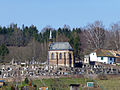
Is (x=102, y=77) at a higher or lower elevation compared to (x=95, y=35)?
lower

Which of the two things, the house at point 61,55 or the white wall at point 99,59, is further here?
the white wall at point 99,59

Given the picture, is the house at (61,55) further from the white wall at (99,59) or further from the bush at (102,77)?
the bush at (102,77)

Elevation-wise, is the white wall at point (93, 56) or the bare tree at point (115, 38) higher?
the bare tree at point (115, 38)

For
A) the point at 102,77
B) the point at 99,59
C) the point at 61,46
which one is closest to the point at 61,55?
the point at 61,46

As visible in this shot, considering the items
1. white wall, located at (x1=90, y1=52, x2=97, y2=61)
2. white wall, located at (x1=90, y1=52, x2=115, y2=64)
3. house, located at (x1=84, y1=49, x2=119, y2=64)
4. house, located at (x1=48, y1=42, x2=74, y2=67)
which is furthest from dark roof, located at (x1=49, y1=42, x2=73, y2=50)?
white wall, located at (x1=90, y1=52, x2=115, y2=64)

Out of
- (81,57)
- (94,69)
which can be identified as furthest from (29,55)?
(94,69)

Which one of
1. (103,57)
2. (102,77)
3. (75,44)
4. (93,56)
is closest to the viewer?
(102,77)

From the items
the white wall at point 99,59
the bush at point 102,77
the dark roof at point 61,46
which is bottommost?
the bush at point 102,77

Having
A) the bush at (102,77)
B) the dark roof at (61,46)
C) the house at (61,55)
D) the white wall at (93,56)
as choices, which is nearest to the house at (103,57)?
the white wall at (93,56)

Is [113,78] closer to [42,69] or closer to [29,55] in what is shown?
[42,69]

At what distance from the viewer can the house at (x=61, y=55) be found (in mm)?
73125

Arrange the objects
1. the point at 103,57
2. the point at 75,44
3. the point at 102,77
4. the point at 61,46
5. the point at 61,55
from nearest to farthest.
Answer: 1. the point at 102,77
2. the point at 61,55
3. the point at 61,46
4. the point at 103,57
5. the point at 75,44

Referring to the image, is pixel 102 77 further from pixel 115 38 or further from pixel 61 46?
pixel 115 38

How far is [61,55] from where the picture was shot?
73375mm
